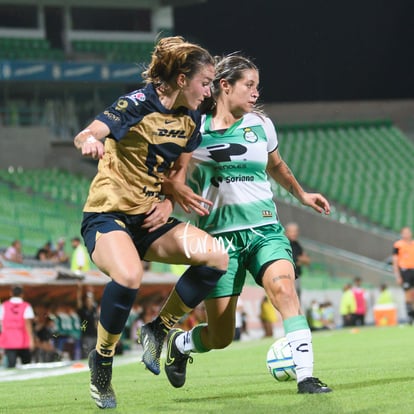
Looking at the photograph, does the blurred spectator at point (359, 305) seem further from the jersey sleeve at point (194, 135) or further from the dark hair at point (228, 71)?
the jersey sleeve at point (194, 135)

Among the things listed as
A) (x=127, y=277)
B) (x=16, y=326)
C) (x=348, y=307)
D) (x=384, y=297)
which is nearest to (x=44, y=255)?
(x=16, y=326)

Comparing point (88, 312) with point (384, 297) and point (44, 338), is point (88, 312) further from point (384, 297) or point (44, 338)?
point (384, 297)

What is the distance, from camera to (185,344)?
742cm

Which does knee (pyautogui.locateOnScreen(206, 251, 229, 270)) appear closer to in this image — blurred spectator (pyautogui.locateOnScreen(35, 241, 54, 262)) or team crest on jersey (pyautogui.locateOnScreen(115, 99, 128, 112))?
team crest on jersey (pyautogui.locateOnScreen(115, 99, 128, 112))

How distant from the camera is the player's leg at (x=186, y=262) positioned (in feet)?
A: 21.3

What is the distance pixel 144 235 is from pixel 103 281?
1246 cm

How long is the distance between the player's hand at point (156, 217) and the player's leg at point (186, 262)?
8 cm

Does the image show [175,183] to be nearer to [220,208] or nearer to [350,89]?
[220,208]

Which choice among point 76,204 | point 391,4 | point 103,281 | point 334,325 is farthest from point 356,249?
point 103,281

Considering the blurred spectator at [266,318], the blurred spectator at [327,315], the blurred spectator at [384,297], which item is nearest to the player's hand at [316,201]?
the blurred spectator at [266,318]

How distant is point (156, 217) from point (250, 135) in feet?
3.62

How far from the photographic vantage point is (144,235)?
656 centimetres

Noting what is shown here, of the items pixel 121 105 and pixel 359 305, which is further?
pixel 359 305

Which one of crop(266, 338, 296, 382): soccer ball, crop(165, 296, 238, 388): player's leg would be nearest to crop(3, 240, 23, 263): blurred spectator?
→ crop(266, 338, 296, 382): soccer ball
